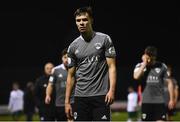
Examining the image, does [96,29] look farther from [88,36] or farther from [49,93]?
[88,36]

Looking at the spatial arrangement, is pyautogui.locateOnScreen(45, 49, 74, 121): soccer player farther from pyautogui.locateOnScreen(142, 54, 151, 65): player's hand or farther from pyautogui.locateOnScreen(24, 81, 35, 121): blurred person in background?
pyautogui.locateOnScreen(24, 81, 35, 121): blurred person in background

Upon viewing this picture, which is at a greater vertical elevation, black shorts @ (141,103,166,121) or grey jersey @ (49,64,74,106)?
grey jersey @ (49,64,74,106)

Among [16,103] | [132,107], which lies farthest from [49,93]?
[16,103]

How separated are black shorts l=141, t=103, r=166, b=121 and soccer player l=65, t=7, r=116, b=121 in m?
4.94

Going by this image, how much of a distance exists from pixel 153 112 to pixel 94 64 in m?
5.17

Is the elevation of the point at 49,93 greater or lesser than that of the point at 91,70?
greater

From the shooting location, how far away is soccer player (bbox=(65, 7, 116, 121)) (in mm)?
8500

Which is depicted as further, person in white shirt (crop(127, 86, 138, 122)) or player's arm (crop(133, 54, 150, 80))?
person in white shirt (crop(127, 86, 138, 122))

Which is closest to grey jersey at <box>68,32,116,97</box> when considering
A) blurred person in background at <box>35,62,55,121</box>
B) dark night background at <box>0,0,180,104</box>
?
blurred person in background at <box>35,62,55,121</box>

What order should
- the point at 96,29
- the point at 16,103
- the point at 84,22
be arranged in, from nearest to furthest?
the point at 84,22
the point at 16,103
the point at 96,29

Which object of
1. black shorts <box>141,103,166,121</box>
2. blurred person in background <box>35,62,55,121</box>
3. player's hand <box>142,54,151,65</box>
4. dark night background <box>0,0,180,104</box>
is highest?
dark night background <box>0,0,180,104</box>

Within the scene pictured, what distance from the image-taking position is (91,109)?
8.57 metres

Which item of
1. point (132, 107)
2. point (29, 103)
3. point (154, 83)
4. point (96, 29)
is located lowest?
point (154, 83)

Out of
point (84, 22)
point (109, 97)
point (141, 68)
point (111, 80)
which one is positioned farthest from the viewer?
point (141, 68)
